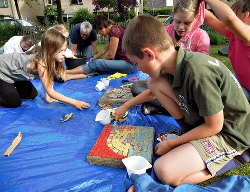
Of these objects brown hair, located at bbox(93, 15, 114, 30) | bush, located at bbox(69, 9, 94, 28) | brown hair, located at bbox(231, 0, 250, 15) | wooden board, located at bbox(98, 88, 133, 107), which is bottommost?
wooden board, located at bbox(98, 88, 133, 107)

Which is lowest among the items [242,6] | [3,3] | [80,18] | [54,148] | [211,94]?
[54,148]

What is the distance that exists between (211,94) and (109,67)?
271cm

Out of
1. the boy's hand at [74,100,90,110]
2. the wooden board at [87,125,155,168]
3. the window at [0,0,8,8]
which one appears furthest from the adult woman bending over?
the window at [0,0,8,8]

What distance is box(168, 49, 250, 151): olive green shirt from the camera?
3.86 feet

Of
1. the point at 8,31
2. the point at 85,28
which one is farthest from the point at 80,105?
the point at 8,31

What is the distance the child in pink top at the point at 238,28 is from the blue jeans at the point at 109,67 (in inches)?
66.4

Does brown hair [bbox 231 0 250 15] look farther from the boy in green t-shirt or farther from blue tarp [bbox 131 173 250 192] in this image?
blue tarp [bbox 131 173 250 192]

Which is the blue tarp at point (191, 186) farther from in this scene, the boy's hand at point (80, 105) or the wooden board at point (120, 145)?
the boy's hand at point (80, 105)

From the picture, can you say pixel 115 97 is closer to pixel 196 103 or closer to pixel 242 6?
pixel 196 103

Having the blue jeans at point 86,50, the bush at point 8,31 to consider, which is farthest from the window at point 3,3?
the blue jeans at point 86,50

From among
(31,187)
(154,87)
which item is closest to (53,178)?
(31,187)

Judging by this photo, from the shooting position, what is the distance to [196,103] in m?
1.26

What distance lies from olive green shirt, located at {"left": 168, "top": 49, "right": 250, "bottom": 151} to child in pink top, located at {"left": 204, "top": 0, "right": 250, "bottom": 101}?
16.7 inches

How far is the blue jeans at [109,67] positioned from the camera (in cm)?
368
